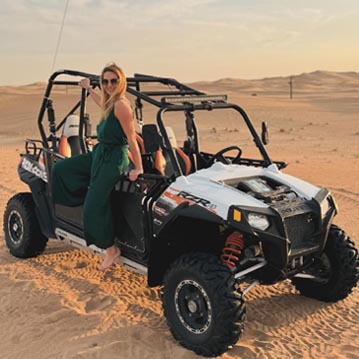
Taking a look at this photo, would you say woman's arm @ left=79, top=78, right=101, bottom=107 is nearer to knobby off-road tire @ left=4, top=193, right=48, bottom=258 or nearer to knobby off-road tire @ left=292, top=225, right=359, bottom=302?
knobby off-road tire @ left=4, top=193, right=48, bottom=258

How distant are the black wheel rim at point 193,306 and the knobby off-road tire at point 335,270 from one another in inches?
50.3

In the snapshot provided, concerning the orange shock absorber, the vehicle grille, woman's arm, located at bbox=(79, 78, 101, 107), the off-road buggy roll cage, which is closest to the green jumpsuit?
the off-road buggy roll cage

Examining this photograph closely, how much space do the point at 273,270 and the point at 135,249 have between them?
3.98ft

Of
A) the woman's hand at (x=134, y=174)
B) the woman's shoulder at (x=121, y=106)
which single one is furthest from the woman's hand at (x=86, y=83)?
the woman's hand at (x=134, y=174)

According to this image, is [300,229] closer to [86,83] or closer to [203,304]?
[203,304]

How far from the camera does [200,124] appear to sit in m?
28.2

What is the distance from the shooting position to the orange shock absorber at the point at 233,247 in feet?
14.2

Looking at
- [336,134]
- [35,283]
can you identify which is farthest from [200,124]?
[35,283]

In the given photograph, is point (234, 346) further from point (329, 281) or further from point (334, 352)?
point (329, 281)

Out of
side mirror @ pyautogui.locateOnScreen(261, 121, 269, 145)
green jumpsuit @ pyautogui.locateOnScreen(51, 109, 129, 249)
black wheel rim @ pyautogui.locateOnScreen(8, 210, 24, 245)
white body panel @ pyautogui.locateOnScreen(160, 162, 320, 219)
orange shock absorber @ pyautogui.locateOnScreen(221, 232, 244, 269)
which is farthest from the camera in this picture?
black wheel rim @ pyautogui.locateOnScreen(8, 210, 24, 245)

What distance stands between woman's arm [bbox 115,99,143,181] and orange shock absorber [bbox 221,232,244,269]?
2.99ft

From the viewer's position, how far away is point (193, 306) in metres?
4.07

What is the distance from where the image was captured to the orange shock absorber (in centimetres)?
433

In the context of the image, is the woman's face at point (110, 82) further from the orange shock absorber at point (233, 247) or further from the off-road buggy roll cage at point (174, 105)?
the orange shock absorber at point (233, 247)
